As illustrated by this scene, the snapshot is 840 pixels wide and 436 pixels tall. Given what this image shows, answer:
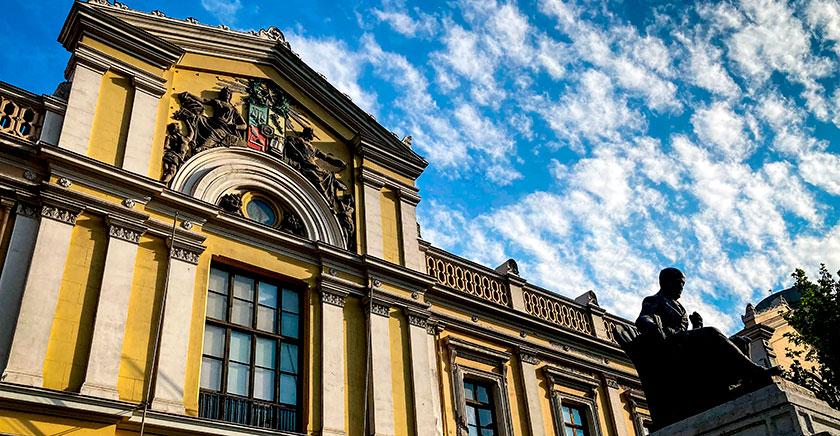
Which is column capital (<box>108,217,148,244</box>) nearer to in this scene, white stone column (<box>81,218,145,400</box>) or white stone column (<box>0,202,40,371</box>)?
white stone column (<box>81,218,145,400</box>)

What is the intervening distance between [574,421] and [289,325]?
7011mm

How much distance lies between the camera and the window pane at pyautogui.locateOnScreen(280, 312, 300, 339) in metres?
12.4

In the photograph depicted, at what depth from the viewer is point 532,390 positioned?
15.1m

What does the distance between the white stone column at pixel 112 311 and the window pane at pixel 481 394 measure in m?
7.06

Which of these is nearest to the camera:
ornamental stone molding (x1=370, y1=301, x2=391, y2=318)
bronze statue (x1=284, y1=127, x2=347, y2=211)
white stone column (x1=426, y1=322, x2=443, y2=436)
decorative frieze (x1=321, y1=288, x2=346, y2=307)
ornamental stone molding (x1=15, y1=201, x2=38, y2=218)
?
ornamental stone molding (x1=15, y1=201, x2=38, y2=218)

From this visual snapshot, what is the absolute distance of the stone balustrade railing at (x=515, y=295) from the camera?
1563cm

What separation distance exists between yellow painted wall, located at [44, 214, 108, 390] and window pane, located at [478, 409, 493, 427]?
24.5 feet

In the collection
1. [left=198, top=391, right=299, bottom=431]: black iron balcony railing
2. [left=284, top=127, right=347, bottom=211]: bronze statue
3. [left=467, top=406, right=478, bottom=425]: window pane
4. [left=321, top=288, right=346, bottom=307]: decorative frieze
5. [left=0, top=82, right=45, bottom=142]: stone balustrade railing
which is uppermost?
[left=284, top=127, right=347, bottom=211]: bronze statue

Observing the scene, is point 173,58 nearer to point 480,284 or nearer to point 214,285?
point 214,285

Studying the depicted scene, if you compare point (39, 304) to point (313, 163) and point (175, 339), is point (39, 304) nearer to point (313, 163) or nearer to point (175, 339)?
point (175, 339)

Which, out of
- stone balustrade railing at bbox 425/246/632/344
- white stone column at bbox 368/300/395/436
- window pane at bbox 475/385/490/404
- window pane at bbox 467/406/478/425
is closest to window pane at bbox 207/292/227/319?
white stone column at bbox 368/300/395/436

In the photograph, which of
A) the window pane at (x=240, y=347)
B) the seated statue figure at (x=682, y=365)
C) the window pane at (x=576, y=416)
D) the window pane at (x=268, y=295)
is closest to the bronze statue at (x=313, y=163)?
the window pane at (x=268, y=295)

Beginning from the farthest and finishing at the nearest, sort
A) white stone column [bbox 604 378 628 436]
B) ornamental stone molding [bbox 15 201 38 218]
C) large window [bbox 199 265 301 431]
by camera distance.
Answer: white stone column [bbox 604 378 628 436]
large window [bbox 199 265 301 431]
ornamental stone molding [bbox 15 201 38 218]

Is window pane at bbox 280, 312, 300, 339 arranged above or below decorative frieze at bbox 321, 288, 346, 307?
below
